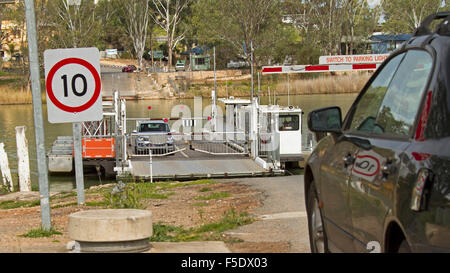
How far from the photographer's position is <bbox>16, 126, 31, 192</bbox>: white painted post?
24922mm

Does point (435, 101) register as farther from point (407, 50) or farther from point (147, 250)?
point (147, 250)

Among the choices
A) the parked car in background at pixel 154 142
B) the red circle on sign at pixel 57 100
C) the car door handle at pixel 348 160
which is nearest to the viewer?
the car door handle at pixel 348 160

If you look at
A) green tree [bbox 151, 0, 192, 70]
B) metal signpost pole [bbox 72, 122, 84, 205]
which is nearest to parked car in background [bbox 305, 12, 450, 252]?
metal signpost pole [bbox 72, 122, 84, 205]

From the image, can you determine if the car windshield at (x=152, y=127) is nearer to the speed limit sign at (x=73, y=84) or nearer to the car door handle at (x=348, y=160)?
the speed limit sign at (x=73, y=84)

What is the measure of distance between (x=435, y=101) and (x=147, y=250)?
388 centimetres

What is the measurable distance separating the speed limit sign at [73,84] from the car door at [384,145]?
18.1 feet

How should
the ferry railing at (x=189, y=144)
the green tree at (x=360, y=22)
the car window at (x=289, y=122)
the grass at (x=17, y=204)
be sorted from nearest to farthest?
the grass at (x=17, y=204), the car window at (x=289, y=122), the ferry railing at (x=189, y=144), the green tree at (x=360, y=22)

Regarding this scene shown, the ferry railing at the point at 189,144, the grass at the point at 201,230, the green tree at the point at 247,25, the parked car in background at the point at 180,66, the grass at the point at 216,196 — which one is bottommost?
the ferry railing at the point at 189,144

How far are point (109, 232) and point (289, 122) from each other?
25.2m

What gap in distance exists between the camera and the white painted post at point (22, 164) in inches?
981

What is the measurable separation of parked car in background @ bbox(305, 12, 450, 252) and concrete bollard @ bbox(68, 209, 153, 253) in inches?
62.5

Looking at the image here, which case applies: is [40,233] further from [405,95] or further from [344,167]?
[405,95]

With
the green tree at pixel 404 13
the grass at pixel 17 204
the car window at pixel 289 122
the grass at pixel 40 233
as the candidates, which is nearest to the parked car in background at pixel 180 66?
the green tree at pixel 404 13

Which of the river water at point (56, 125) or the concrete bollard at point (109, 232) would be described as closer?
the concrete bollard at point (109, 232)
